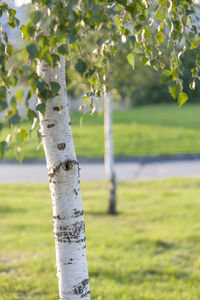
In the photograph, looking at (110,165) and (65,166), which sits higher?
(65,166)

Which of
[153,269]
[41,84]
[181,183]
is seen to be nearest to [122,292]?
[153,269]

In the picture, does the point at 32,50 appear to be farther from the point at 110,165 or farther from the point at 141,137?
the point at 141,137

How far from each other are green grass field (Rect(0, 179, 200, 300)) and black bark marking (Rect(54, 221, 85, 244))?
6.13 feet

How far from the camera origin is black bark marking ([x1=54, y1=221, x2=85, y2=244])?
2805 mm

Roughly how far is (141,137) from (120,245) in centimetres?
1347

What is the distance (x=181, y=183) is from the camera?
11.9 meters

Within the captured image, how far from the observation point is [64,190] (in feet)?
8.98

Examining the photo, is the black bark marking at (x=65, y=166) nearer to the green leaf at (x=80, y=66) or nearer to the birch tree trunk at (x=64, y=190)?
the birch tree trunk at (x=64, y=190)

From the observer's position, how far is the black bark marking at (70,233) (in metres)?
2.80

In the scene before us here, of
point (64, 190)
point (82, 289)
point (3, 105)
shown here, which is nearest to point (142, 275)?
point (82, 289)

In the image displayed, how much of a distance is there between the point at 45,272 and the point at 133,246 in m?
1.69

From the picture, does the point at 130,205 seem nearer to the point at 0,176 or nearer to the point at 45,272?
the point at 45,272

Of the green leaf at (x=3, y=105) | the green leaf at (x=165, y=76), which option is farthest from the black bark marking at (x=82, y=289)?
the green leaf at (x=3, y=105)

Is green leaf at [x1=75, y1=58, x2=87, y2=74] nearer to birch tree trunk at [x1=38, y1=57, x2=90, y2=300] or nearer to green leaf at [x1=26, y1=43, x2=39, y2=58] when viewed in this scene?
green leaf at [x1=26, y1=43, x2=39, y2=58]
